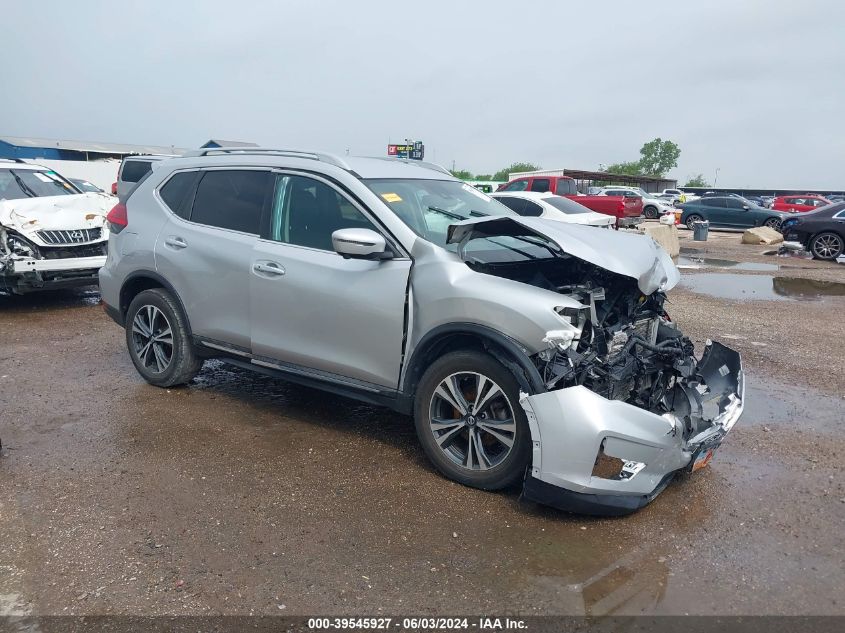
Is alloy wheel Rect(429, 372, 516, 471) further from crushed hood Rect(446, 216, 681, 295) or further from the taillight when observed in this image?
the taillight

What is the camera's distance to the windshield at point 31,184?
30.5ft

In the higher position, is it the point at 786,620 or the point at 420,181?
the point at 420,181

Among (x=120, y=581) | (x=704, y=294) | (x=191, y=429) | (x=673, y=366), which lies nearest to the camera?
(x=120, y=581)

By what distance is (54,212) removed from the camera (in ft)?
29.4

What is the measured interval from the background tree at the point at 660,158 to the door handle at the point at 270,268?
12895cm

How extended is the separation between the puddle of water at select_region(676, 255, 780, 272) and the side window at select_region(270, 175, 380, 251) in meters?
12.2

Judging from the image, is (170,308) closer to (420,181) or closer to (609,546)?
(420,181)

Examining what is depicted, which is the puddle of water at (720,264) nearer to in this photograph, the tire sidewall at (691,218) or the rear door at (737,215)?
the rear door at (737,215)

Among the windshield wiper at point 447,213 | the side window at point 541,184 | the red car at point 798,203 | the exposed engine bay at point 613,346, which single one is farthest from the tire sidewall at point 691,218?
the windshield wiper at point 447,213

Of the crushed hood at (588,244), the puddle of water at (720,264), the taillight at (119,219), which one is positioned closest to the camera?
the crushed hood at (588,244)

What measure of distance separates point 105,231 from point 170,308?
4636 millimetres

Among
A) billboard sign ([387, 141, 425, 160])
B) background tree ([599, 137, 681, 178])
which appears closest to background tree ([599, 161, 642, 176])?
background tree ([599, 137, 681, 178])

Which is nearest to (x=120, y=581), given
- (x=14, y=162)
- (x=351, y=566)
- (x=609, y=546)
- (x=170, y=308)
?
(x=351, y=566)

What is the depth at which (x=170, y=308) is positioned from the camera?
17.7ft
